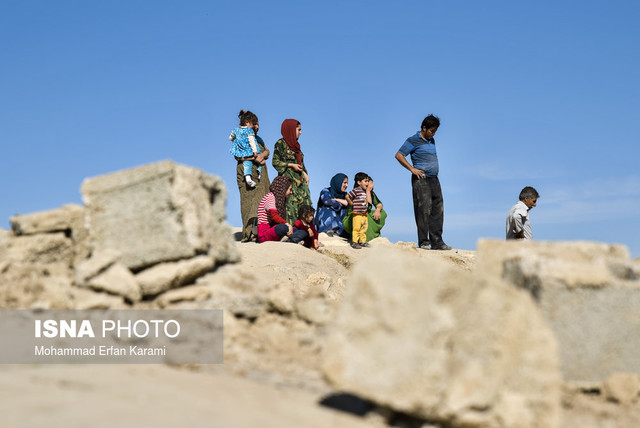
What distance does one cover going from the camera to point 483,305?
130 inches

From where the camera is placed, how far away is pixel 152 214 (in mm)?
4918

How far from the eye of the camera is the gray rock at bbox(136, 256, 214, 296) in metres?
4.75

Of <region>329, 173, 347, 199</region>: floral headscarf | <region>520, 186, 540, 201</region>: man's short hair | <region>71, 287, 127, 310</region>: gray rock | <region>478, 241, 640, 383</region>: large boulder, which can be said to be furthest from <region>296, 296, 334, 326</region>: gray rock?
<region>329, 173, 347, 199</region>: floral headscarf

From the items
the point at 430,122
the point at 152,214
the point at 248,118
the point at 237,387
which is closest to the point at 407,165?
the point at 430,122

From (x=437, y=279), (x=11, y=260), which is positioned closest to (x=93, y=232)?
(x=11, y=260)

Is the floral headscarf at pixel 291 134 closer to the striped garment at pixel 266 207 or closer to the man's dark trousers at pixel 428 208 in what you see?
the striped garment at pixel 266 207

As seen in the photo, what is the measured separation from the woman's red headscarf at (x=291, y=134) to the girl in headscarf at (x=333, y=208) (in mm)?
1438

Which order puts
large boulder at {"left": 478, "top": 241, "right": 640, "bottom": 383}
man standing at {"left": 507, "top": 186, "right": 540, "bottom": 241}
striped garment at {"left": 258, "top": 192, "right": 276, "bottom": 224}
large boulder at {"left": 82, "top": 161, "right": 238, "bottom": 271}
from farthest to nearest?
striped garment at {"left": 258, "top": 192, "right": 276, "bottom": 224}, man standing at {"left": 507, "top": 186, "right": 540, "bottom": 241}, large boulder at {"left": 82, "top": 161, "right": 238, "bottom": 271}, large boulder at {"left": 478, "top": 241, "right": 640, "bottom": 383}

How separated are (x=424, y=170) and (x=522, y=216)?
75.6 inches

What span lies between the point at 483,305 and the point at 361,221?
8568 millimetres

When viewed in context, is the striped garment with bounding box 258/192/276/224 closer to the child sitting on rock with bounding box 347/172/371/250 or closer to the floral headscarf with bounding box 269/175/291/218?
the floral headscarf with bounding box 269/175/291/218

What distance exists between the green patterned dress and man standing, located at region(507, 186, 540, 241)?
3.97 meters

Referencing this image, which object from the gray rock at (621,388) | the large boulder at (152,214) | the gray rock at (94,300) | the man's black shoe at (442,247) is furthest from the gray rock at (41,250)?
the man's black shoe at (442,247)

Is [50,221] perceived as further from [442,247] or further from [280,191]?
[442,247]
